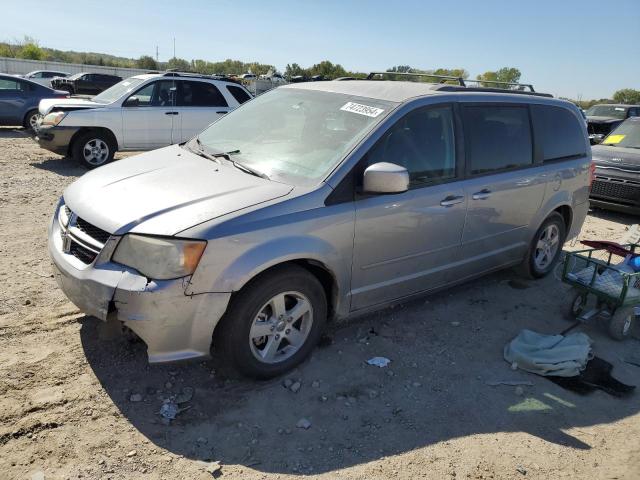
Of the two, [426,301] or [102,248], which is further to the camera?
[426,301]

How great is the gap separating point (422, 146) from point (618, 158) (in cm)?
670

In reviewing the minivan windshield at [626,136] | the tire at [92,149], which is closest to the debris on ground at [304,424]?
the tire at [92,149]

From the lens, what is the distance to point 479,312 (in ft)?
15.5

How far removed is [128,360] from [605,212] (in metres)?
9.04

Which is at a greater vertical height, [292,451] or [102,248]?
[102,248]

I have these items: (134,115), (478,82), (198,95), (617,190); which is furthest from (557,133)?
(134,115)

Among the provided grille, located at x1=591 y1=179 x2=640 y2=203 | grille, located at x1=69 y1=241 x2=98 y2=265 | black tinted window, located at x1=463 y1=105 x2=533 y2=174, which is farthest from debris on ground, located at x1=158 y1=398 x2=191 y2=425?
grille, located at x1=591 y1=179 x2=640 y2=203

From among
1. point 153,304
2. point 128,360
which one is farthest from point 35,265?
point 153,304

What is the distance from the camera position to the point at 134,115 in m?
9.69

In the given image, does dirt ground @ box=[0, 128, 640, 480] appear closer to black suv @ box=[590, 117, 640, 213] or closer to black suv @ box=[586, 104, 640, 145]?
black suv @ box=[590, 117, 640, 213]

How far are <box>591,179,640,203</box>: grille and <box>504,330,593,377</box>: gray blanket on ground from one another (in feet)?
17.6

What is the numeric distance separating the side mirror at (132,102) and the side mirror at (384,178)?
769 centimetres

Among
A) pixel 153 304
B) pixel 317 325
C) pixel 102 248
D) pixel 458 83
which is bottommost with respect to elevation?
pixel 317 325

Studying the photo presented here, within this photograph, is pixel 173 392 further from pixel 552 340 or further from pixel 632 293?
pixel 632 293
